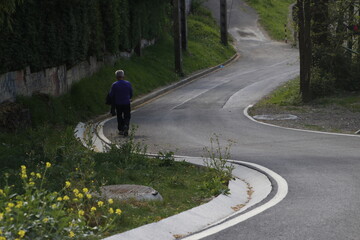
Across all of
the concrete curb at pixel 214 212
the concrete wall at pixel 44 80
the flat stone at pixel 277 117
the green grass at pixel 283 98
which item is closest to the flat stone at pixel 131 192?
the concrete curb at pixel 214 212

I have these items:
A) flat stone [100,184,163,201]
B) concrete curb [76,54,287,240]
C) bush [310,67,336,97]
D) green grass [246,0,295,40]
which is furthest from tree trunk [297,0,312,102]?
green grass [246,0,295,40]

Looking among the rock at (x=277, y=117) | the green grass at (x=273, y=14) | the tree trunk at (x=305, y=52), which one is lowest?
the green grass at (x=273, y=14)

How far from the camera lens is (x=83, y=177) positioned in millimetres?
8430

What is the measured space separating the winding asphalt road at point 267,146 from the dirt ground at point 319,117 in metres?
0.94

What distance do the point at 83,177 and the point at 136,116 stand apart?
15.7 meters

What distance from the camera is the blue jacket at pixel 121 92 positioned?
18.5 m

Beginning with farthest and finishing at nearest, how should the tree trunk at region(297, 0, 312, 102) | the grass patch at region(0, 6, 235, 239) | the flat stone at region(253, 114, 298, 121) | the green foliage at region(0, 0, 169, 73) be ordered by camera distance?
the tree trunk at region(297, 0, 312, 102), the flat stone at region(253, 114, 298, 121), the green foliage at region(0, 0, 169, 73), the grass patch at region(0, 6, 235, 239)

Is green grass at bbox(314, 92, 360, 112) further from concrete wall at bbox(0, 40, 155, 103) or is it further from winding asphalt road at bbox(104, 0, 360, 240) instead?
concrete wall at bbox(0, 40, 155, 103)

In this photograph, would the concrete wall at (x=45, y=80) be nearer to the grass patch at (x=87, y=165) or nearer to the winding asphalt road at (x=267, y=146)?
the grass patch at (x=87, y=165)

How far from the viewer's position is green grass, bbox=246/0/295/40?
61.2m

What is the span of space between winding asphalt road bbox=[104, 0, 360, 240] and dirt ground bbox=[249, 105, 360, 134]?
94 centimetres

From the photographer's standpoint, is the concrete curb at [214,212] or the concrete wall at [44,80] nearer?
the concrete curb at [214,212]

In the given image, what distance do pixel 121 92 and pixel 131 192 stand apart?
9.48 metres

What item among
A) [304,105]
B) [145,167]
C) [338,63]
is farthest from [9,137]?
[338,63]
